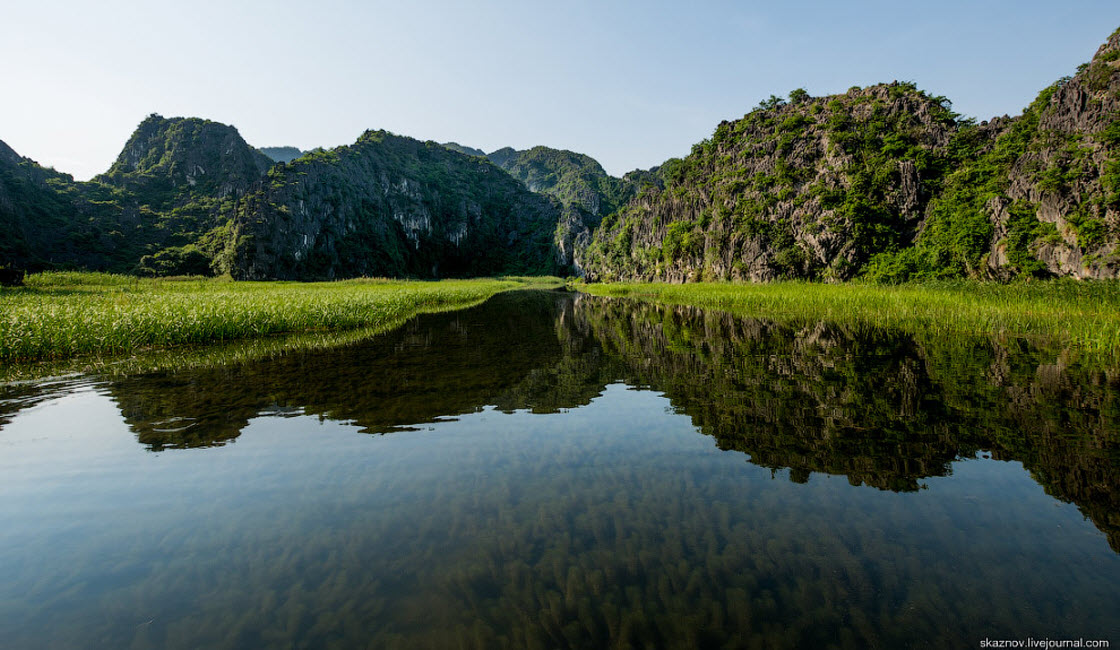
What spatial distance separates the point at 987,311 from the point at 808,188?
2320 inches

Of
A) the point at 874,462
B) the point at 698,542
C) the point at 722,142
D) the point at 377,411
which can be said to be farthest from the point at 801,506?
the point at 722,142

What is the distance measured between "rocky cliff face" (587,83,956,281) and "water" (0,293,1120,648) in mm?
60084

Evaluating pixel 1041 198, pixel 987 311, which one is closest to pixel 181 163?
pixel 987 311

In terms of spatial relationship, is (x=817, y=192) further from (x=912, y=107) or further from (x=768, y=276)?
(x=912, y=107)

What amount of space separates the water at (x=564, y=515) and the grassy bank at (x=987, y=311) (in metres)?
7.02

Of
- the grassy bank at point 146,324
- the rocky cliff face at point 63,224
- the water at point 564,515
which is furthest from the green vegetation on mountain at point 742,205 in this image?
the grassy bank at point 146,324

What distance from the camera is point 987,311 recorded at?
A: 22.0 m

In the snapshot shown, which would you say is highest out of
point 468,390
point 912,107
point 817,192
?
point 912,107

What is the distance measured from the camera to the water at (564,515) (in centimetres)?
390

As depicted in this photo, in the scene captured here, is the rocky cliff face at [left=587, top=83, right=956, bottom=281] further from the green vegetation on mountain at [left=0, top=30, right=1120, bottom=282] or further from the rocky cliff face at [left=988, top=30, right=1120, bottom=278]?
the rocky cliff face at [left=988, top=30, right=1120, bottom=278]

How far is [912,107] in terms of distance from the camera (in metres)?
69.7

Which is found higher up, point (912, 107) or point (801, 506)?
point (912, 107)

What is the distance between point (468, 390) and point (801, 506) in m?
9.03

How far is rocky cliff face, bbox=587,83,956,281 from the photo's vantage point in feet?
203
